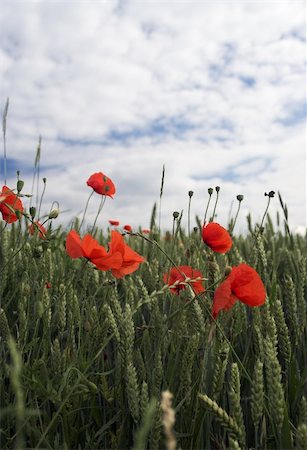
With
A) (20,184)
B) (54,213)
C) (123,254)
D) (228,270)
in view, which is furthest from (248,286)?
(20,184)

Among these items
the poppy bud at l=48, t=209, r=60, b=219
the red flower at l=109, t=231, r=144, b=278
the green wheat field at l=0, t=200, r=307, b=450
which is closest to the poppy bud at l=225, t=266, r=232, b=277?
the green wheat field at l=0, t=200, r=307, b=450

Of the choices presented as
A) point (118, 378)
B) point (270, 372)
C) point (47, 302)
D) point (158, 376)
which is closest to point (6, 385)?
point (47, 302)

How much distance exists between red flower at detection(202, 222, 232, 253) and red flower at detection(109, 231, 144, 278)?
303mm

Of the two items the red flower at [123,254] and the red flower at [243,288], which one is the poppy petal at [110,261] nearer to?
the red flower at [123,254]

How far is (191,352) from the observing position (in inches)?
49.9

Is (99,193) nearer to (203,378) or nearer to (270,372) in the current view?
(203,378)

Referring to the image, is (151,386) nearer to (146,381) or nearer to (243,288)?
(146,381)

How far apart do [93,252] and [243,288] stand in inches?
15.8

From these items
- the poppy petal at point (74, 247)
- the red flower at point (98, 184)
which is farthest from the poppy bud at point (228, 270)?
the red flower at point (98, 184)

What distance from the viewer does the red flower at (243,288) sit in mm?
1233

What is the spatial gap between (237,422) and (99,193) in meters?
1.45

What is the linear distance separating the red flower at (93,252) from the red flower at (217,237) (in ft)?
1.28

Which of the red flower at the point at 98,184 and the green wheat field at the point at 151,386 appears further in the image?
the red flower at the point at 98,184

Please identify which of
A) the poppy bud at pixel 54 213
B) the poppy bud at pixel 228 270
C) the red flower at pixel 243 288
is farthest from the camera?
the poppy bud at pixel 54 213
